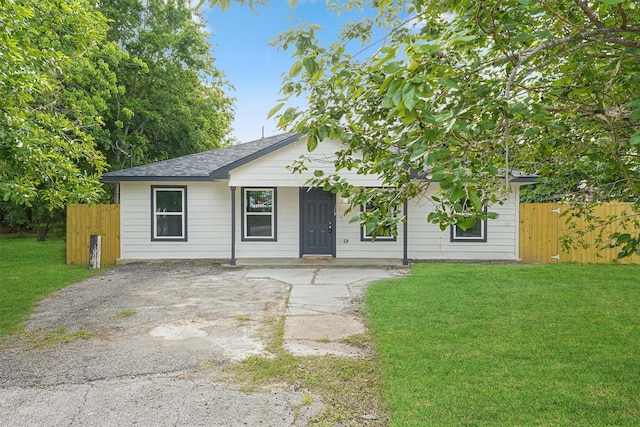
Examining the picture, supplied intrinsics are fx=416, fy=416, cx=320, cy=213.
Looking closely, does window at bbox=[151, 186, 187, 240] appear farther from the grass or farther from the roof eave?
the grass

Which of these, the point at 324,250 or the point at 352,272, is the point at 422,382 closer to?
the point at 352,272

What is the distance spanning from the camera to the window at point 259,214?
40.3ft

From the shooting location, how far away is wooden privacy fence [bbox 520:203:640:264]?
1141 centimetres

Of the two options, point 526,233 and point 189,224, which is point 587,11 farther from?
point 189,224

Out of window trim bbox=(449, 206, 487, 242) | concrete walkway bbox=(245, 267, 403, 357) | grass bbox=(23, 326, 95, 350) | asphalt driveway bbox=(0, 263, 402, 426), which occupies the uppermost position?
window trim bbox=(449, 206, 487, 242)

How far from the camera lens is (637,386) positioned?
3613 millimetres

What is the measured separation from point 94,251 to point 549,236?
12.6 metres

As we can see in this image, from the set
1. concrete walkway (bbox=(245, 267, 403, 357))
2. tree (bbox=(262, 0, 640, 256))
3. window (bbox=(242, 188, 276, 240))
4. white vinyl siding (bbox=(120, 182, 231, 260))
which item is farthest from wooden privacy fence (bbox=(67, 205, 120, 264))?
tree (bbox=(262, 0, 640, 256))

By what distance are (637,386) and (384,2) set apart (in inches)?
151

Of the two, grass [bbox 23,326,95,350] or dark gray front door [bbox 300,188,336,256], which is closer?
grass [bbox 23,326,95,350]

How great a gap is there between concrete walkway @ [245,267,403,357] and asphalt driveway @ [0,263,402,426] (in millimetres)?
21

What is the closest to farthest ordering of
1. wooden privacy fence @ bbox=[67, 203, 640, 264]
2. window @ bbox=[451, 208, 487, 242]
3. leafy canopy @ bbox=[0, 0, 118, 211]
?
leafy canopy @ bbox=[0, 0, 118, 211] → wooden privacy fence @ bbox=[67, 203, 640, 264] → window @ bbox=[451, 208, 487, 242]

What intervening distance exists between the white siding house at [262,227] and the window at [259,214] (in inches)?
1.2

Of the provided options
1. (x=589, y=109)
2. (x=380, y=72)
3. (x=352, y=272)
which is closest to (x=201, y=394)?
(x=380, y=72)
